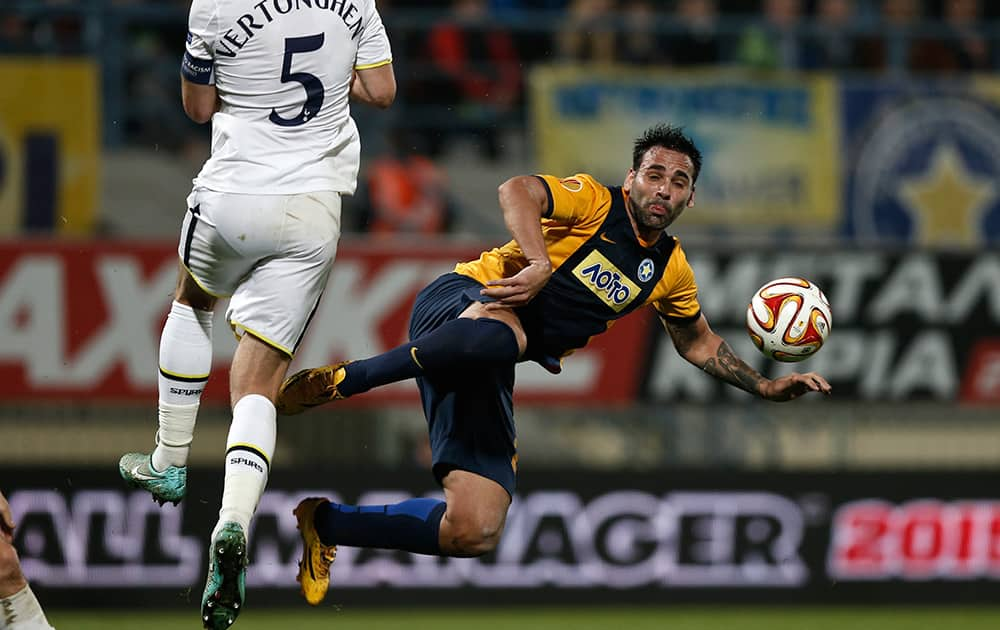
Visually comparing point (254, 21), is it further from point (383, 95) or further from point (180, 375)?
point (180, 375)

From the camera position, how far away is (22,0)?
11.0 m

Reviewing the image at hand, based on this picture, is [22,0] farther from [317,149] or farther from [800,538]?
[800,538]

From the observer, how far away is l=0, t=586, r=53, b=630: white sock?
231 inches

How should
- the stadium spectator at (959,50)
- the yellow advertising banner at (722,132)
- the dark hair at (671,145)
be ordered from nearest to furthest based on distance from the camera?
1. the dark hair at (671,145)
2. the yellow advertising banner at (722,132)
3. the stadium spectator at (959,50)

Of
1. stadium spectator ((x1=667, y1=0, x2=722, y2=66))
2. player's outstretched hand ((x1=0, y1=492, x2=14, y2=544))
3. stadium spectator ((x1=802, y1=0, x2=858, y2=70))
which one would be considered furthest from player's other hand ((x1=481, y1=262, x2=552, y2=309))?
stadium spectator ((x1=802, y1=0, x2=858, y2=70))

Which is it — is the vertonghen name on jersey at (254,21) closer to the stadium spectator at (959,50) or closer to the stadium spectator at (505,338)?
the stadium spectator at (505,338)

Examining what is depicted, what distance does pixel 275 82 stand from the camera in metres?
6.00

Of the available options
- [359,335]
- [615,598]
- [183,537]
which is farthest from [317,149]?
[615,598]

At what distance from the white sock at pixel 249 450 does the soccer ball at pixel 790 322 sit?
2.12 m

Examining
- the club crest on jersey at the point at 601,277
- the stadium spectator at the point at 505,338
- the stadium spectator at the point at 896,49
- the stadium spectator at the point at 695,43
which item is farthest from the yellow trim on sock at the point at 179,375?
the stadium spectator at the point at 896,49

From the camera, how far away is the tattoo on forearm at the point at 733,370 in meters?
7.00

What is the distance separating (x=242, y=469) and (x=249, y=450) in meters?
0.08

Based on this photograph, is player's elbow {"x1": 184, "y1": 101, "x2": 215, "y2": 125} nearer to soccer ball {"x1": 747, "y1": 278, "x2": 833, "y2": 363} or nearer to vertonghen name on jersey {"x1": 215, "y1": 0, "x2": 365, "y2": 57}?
vertonghen name on jersey {"x1": 215, "y1": 0, "x2": 365, "y2": 57}

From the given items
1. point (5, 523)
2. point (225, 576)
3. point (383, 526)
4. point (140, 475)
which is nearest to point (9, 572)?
point (5, 523)
